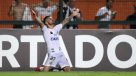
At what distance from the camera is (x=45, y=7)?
1775 cm

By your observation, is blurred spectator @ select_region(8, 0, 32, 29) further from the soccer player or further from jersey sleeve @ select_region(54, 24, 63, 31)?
jersey sleeve @ select_region(54, 24, 63, 31)

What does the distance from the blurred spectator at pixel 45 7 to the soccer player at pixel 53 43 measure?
2.67ft

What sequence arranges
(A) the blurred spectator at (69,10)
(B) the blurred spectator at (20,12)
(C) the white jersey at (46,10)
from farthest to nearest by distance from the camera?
(A) the blurred spectator at (69,10), (C) the white jersey at (46,10), (B) the blurred spectator at (20,12)

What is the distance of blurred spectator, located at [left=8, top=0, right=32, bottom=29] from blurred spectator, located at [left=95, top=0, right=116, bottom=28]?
75.2 inches

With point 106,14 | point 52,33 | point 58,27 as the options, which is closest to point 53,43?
point 52,33

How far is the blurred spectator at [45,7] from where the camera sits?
17689mm

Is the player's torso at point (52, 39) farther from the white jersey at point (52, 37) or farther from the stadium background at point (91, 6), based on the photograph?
the stadium background at point (91, 6)

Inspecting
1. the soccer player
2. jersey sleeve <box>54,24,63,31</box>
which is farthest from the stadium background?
jersey sleeve <box>54,24,63,31</box>

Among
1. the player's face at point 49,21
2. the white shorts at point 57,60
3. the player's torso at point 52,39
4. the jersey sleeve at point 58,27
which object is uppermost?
the player's face at point 49,21

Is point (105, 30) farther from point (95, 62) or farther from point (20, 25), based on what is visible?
point (20, 25)

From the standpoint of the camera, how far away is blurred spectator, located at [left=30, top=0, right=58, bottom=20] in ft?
58.0

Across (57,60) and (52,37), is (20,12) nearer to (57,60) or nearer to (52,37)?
(52,37)

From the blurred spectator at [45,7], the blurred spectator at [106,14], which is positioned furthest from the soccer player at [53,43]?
the blurred spectator at [106,14]

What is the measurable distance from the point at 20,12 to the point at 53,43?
4.92 feet
